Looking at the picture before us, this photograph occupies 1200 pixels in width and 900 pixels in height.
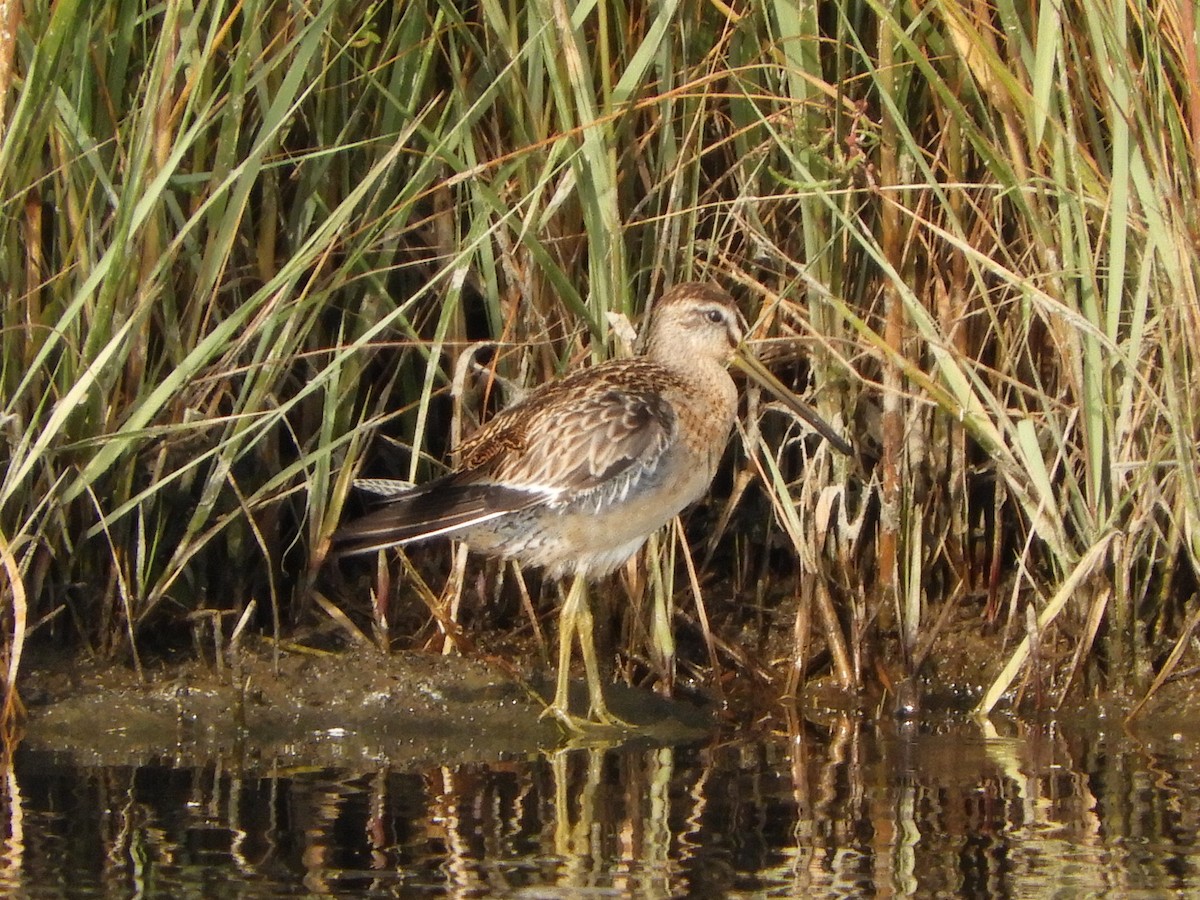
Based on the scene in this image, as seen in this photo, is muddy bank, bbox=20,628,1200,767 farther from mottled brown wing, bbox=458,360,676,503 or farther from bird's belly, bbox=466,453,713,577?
mottled brown wing, bbox=458,360,676,503

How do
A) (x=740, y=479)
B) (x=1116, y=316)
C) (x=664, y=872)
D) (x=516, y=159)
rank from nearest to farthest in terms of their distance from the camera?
(x=664, y=872) < (x=1116, y=316) < (x=516, y=159) < (x=740, y=479)

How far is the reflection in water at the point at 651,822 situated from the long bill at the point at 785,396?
2.33ft

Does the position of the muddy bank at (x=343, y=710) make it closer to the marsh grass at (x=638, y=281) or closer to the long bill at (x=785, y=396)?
the marsh grass at (x=638, y=281)

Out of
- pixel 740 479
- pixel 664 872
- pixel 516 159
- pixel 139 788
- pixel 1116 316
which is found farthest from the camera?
pixel 740 479

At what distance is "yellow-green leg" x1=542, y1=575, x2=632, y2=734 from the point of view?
4742mm

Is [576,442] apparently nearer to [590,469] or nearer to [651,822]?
[590,469]

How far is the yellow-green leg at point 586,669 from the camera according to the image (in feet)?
15.6

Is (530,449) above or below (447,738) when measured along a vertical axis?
above

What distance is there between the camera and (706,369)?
16.1 ft

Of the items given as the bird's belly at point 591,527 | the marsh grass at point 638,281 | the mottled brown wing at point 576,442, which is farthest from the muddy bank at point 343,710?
the mottled brown wing at point 576,442

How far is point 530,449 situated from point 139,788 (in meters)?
1.20

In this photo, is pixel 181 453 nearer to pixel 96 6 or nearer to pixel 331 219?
pixel 331 219

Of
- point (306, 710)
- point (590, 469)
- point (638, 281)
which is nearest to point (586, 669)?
point (590, 469)

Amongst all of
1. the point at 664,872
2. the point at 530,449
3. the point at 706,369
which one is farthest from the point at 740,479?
the point at 664,872
